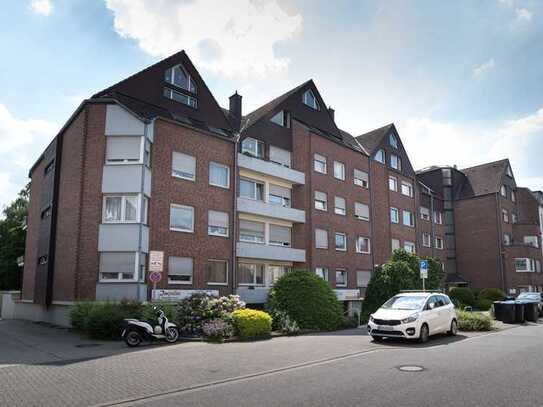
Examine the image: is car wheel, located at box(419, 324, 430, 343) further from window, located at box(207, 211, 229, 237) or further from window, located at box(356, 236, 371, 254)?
window, located at box(356, 236, 371, 254)

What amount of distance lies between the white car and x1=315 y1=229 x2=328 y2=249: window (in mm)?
12982

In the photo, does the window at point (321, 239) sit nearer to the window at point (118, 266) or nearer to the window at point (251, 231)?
the window at point (251, 231)

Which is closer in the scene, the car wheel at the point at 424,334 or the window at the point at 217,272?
the car wheel at the point at 424,334

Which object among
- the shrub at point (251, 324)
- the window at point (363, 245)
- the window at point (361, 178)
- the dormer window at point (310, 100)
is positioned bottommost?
the shrub at point (251, 324)

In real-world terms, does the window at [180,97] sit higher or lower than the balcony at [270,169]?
higher

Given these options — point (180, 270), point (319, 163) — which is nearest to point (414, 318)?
point (180, 270)

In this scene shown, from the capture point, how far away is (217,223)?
79.1 ft

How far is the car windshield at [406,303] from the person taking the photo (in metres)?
15.3

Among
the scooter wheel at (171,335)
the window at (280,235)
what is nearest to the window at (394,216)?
the window at (280,235)

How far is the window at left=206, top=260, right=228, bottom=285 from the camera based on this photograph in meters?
23.3

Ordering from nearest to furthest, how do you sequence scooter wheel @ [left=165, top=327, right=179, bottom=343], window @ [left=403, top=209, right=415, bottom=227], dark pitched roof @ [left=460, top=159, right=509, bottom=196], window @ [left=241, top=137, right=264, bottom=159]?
scooter wheel @ [left=165, top=327, right=179, bottom=343]
window @ [left=241, top=137, right=264, bottom=159]
window @ [left=403, top=209, right=415, bottom=227]
dark pitched roof @ [left=460, top=159, right=509, bottom=196]

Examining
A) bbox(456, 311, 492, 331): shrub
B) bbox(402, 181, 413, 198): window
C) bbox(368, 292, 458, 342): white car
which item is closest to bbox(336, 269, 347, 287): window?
bbox(402, 181, 413, 198): window

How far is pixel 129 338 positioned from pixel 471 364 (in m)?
9.42

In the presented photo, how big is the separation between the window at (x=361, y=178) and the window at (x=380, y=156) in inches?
106
